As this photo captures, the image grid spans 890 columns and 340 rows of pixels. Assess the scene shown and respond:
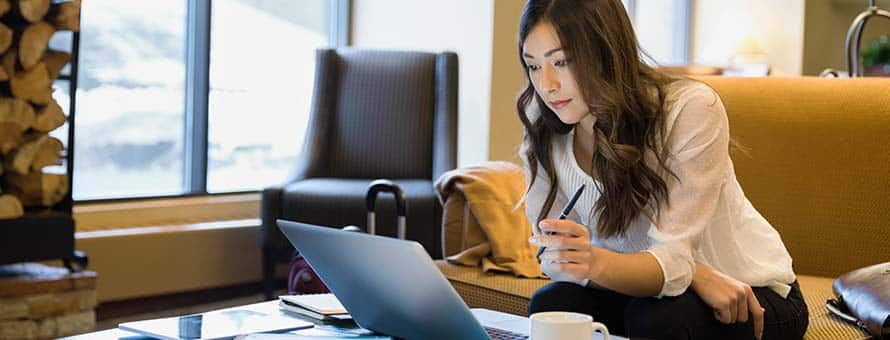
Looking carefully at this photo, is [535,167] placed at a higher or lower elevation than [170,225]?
higher

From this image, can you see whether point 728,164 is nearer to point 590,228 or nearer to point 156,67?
point 590,228

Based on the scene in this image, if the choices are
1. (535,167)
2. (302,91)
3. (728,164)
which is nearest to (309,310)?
(535,167)

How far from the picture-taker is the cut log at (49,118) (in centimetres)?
302

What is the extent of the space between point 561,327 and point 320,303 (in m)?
0.58

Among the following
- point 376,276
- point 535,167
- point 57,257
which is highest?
point 535,167

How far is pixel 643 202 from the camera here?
166 centimetres

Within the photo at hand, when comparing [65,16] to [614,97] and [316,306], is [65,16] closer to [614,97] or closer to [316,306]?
[316,306]

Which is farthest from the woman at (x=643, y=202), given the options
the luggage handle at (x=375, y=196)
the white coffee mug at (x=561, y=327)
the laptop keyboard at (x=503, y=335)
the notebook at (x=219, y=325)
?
the luggage handle at (x=375, y=196)

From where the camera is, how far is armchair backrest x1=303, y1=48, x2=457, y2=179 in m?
3.97

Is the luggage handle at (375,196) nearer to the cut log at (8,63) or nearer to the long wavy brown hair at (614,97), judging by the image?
the cut log at (8,63)

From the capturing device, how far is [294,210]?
3592mm

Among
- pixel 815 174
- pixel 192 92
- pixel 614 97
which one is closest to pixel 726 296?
pixel 614 97

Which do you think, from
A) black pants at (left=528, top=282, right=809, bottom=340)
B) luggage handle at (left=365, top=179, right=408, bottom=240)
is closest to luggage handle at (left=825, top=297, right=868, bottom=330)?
black pants at (left=528, top=282, right=809, bottom=340)

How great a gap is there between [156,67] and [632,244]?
258 centimetres
